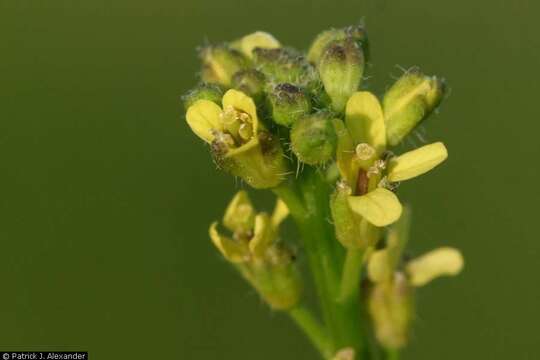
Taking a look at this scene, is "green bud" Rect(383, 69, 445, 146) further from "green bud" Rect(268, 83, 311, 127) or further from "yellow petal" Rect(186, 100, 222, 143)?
"yellow petal" Rect(186, 100, 222, 143)

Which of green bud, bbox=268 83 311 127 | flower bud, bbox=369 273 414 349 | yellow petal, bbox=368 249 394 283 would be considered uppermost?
green bud, bbox=268 83 311 127

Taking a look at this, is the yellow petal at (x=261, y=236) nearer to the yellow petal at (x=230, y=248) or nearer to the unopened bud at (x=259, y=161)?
the yellow petal at (x=230, y=248)

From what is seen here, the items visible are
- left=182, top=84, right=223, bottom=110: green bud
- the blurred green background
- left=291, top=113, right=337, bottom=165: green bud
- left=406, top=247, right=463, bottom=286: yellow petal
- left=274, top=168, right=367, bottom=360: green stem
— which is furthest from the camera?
the blurred green background

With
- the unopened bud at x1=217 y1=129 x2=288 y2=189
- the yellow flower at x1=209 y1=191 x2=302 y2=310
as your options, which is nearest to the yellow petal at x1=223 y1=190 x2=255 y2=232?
the yellow flower at x1=209 y1=191 x2=302 y2=310

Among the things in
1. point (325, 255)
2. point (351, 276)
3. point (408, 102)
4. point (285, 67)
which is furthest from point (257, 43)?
point (351, 276)

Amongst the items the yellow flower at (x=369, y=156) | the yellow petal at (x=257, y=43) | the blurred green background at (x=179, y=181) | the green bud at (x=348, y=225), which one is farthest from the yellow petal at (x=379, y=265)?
the blurred green background at (x=179, y=181)

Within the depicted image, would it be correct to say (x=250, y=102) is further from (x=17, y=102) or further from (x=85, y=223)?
(x=17, y=102)
